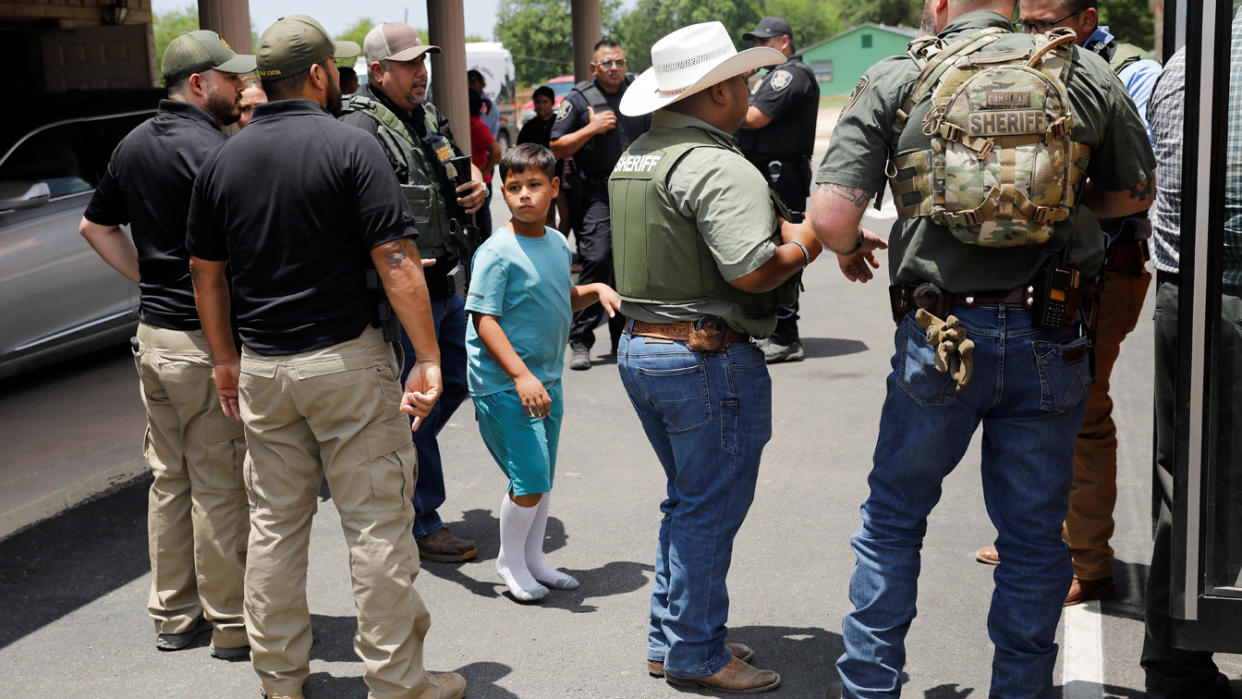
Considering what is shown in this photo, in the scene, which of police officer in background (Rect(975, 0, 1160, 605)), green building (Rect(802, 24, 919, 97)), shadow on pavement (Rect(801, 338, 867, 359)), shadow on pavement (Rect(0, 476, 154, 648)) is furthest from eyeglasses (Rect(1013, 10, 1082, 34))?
green building (Rect(802, 24, 919, 97))

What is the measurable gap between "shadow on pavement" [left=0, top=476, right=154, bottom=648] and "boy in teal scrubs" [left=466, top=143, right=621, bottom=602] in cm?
156

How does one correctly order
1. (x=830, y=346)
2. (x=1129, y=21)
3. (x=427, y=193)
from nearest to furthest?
(x=427, y=193), (x=830, y=346), (x=1129, y=21)

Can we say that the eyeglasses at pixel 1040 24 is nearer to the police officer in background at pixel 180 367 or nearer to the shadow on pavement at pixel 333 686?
the police officer in background at pixel 180 367

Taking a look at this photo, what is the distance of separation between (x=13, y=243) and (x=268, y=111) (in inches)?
184

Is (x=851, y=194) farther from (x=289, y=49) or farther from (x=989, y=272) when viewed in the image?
(x=289, y=49)

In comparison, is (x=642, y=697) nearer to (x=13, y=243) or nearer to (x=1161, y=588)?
(x=1161, y=588)

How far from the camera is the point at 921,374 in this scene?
116 inches

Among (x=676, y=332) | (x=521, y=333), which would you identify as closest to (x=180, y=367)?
(x=521, y=333)

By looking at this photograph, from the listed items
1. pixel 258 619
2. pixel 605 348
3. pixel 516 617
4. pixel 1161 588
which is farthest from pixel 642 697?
pixel 605 348

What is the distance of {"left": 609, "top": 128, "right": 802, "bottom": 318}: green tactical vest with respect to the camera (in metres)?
3.31

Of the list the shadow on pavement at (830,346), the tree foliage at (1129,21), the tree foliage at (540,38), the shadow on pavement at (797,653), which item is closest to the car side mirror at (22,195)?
the shadow on pavement at (830,346)

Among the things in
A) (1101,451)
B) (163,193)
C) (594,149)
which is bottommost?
(1101,451)

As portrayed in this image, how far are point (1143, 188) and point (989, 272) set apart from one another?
467mm

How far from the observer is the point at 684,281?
131 inches
